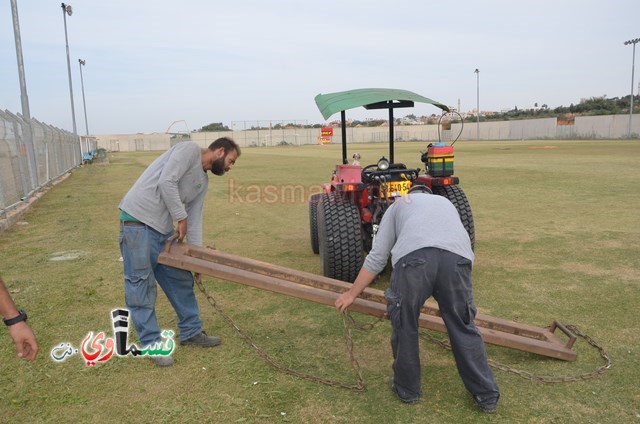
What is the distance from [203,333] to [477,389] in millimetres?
2223

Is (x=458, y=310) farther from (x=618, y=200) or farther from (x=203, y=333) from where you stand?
(x=618, y=200)

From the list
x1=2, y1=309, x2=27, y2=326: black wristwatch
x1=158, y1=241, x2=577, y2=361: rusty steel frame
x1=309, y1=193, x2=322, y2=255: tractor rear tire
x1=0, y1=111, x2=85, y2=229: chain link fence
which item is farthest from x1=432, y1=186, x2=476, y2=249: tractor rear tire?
x1=0, y1=111, x2=85, y2=229: chain link fence

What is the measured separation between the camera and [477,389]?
2.93m

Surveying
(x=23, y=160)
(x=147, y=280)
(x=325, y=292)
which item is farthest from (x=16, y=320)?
(x=23, y=160)

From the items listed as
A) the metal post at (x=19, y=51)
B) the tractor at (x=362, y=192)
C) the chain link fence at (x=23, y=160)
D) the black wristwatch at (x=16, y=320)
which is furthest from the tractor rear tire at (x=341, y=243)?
the metal post at (x=19, y=51)

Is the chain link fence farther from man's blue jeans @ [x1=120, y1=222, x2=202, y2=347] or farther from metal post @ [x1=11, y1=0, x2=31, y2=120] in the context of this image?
man's blue jeans @ [x1=120, y1=222, x2=202, y2=347]

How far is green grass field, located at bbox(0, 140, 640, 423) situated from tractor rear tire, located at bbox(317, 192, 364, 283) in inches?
18.8

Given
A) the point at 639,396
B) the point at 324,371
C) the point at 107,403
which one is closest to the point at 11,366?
the point at 107,403

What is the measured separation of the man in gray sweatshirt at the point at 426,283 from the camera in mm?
2805

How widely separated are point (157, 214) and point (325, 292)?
139cm

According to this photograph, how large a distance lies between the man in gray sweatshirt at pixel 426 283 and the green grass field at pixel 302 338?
0.75 feet

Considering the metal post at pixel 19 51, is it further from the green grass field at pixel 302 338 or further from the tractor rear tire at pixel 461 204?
the tractor rear tire at pixel 461 204

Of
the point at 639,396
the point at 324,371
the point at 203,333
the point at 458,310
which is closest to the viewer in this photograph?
the point at 458,310

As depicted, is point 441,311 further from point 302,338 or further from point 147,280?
point 147,280
